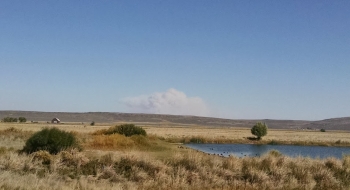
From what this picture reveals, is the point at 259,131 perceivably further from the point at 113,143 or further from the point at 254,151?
the point at 113,143

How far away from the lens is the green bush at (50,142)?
22.7 meters

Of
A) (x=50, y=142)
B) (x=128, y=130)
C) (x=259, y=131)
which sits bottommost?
(x=50, y=142)

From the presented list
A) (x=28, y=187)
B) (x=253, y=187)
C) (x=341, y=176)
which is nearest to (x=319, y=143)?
(x=341, y=176)

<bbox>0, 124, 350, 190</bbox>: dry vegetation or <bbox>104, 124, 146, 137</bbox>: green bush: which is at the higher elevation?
<bbox>104, 124, 146, 137</bbox>: green bush

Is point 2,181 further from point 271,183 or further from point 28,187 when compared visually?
point 271,183

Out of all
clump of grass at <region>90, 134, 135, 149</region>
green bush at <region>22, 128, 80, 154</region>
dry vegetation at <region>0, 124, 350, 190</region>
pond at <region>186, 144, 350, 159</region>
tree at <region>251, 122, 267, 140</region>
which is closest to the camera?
dry vegetation at <region>0, 124, 350, 190</region>

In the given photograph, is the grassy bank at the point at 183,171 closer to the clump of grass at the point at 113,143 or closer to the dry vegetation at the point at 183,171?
the dry vegetation at the point at 183,171

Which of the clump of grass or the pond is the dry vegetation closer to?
the clump of grass

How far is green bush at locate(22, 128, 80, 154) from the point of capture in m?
22.7

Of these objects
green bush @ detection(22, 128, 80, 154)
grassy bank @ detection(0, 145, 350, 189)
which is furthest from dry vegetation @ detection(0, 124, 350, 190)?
green bush @ detection(22, 128, 80, 154)

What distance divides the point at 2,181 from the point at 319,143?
65871 mm

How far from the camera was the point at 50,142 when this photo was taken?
75.9 feet

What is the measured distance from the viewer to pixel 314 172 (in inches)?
719

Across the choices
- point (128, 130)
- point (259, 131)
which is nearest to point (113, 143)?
point (128, 130)
